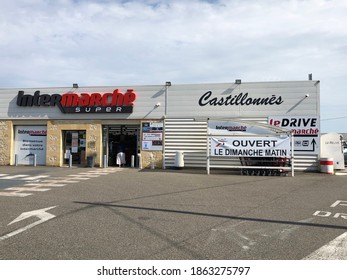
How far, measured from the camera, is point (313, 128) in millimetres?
19797

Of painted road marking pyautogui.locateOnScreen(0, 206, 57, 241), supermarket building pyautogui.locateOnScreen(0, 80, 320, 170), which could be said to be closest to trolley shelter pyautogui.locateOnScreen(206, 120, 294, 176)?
supermarket building pyautogui.locateOnScreen(0, 80, 320, 170)

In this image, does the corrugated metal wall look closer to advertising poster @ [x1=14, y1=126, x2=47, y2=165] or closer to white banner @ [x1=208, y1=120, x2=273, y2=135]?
white banner @ [x1=208, y1=120, x2=273, y2=135]

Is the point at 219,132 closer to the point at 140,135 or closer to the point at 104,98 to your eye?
the point at 140,135

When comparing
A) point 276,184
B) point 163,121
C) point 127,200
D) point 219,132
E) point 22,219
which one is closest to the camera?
point 22,219

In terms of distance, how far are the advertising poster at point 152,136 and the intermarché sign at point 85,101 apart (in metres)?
1.55

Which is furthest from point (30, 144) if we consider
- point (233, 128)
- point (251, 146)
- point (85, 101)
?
point (251, 146)

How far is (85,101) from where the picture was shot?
22.4 meters

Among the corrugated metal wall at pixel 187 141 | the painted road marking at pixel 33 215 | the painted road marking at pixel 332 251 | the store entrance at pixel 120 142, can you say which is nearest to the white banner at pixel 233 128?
the corrugated metal wall at pixel 187 141

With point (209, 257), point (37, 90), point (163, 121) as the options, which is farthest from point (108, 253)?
point (37, 90)

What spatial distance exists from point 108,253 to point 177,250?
39.8 inches

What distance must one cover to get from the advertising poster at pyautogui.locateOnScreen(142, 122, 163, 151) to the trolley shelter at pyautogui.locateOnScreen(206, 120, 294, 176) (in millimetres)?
4145
